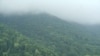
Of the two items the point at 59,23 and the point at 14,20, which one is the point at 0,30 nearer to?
the point at 14,20

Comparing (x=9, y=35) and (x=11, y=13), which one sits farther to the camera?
(x=11, y=13)

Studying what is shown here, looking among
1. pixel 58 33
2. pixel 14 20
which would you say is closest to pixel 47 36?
pixel 58 33

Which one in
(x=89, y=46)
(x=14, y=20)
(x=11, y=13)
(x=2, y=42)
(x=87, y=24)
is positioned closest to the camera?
(x=2, y=42)

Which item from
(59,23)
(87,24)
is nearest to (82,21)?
(87,24)

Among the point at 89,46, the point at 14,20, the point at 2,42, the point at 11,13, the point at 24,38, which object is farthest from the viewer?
the point at 11,13

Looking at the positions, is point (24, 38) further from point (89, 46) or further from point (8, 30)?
point (89, 46)

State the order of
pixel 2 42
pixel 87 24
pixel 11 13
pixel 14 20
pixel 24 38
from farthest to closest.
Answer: pixel 87 24
pixel 11 13
pixel 14 20
pixel 24 38
pixel 2 42
